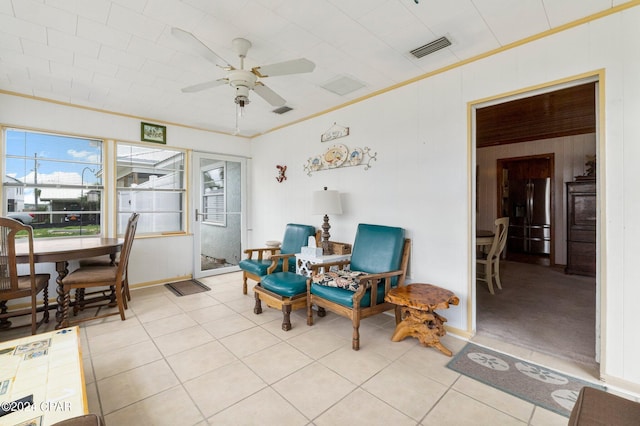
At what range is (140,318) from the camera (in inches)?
121

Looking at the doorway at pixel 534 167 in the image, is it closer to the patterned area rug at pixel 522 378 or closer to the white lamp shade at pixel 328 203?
the patterned area rug at pixel 522 378

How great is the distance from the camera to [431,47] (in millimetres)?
2375

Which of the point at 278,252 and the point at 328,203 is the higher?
the point at 328,203

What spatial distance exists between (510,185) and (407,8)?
5.78 m

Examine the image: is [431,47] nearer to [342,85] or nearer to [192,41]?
[342,85]

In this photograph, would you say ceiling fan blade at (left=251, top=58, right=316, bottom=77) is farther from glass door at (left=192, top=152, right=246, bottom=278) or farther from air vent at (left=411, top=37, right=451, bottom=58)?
glass door at (left=192, top=152, right=246, bottom=278)

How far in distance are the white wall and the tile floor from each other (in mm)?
639

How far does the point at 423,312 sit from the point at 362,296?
1.75ft

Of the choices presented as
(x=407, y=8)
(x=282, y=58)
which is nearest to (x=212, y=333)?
(x=282, y=58)

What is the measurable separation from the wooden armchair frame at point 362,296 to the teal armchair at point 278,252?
0.80 metres

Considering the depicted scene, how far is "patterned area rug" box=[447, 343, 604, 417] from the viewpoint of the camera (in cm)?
178

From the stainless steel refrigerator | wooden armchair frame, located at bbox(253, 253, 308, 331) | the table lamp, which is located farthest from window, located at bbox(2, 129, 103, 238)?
the stainless steel refrigerator

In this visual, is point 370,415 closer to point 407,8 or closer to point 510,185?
point 407,8

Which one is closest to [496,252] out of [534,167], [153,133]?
[534,167]
